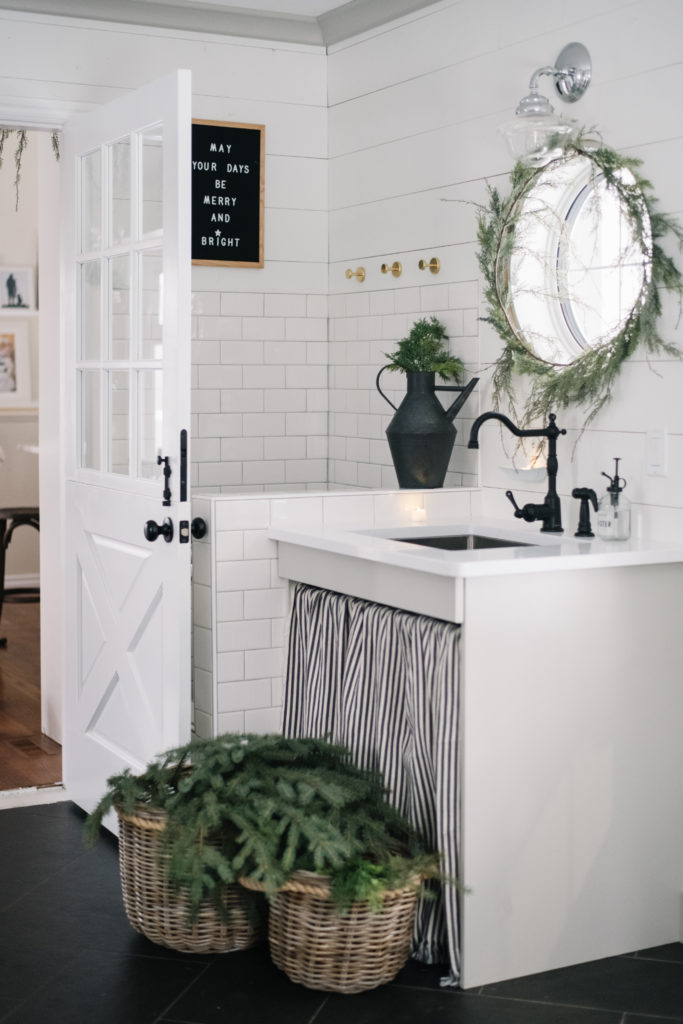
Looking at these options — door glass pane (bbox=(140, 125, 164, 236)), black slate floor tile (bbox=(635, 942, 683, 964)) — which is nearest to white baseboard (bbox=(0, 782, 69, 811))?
door glass pane (bbox=(140, 125, 164, 236))

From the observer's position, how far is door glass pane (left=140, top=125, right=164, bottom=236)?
365 cm

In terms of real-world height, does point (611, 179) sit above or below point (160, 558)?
above

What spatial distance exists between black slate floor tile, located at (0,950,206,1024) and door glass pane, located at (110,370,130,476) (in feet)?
4.87

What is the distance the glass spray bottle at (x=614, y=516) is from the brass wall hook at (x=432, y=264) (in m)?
1.17

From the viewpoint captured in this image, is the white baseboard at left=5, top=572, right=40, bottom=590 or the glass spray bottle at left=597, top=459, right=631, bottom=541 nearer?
the glass spray bottle at left=597, top=459, right=631, bottom=541

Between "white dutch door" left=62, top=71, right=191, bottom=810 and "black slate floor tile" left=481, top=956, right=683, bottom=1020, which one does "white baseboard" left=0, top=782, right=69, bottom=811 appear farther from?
"black slate floor tile" left=481, top=956, right=683, bottom=1020

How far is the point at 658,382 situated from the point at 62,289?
2041mm

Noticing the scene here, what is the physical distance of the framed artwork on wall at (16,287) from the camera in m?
8.54

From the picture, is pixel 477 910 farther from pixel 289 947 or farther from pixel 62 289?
pixel 62 289

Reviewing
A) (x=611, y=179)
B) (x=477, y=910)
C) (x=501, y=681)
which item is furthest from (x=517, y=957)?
(x=611, y=179)

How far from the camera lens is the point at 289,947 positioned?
298cm

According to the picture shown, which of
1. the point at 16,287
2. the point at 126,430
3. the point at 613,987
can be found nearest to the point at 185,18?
the point at 126,430

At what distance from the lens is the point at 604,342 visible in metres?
3.50

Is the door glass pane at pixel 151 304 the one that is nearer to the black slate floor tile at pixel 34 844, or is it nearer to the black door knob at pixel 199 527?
the black door knob at pixel 199 527
